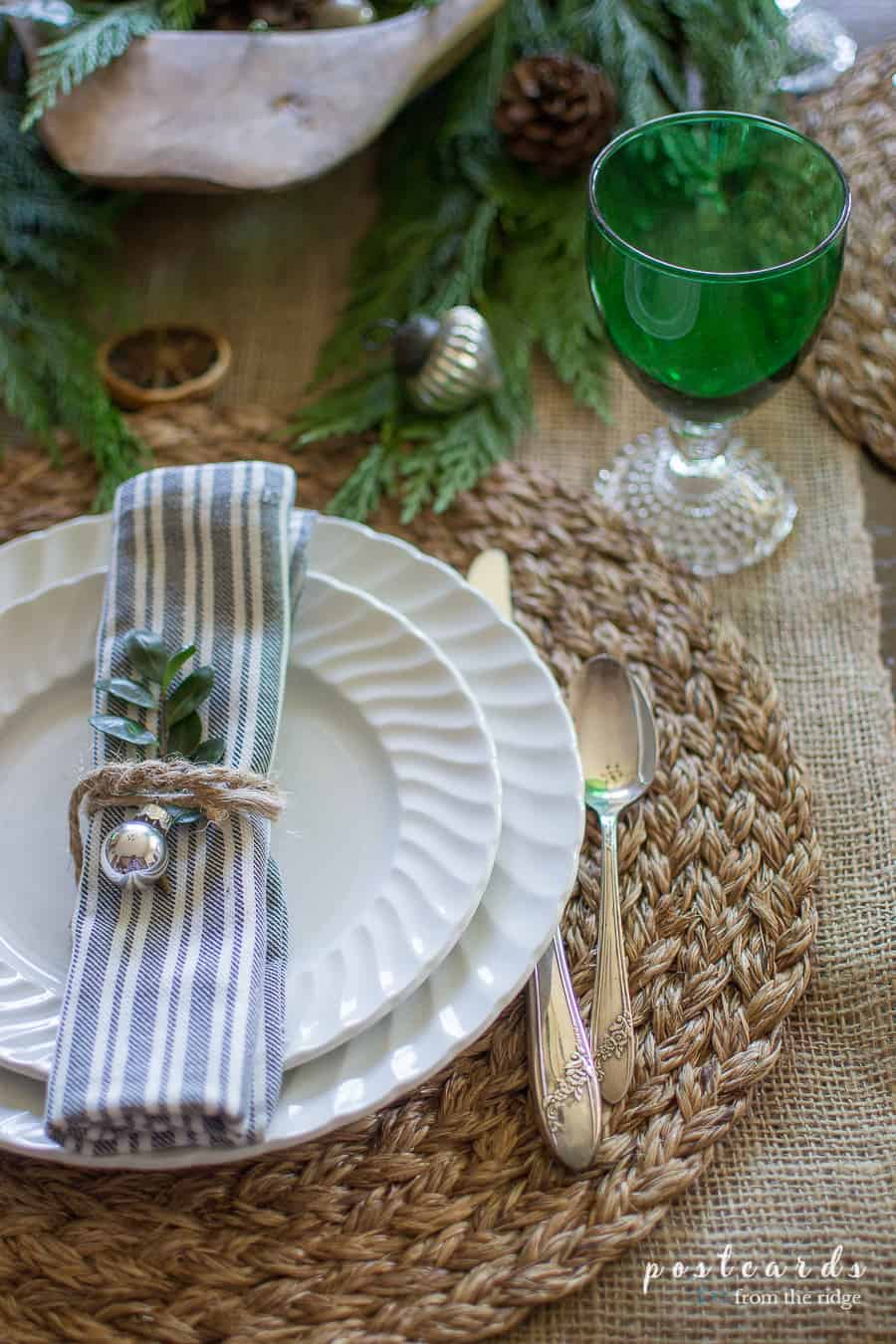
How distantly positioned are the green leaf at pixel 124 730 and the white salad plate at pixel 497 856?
161 mm

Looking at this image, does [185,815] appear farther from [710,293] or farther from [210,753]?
[710,293]

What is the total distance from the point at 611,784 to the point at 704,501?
28cm

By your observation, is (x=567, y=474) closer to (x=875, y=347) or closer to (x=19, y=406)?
(x=875, y=347)

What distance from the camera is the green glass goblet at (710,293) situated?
718mm

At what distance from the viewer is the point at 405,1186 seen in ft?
1.94

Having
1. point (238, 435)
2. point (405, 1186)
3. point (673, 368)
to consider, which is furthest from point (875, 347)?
point (405, 1186)

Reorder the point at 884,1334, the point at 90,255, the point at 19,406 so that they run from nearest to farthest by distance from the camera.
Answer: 1. the point at 884,1334
2. the point at 19,406
3. the point at 90,255

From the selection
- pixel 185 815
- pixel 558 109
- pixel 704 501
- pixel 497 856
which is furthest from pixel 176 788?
pixel 558 109

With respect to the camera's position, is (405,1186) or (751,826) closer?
(405,1186)

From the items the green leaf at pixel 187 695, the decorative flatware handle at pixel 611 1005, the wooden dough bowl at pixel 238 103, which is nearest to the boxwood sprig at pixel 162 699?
the green leaf at pixel 187 695

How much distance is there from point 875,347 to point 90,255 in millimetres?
686

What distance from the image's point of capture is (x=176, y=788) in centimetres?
60

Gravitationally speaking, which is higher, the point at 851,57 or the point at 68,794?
the point at 851,57

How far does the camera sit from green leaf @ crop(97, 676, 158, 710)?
0.63 meters
